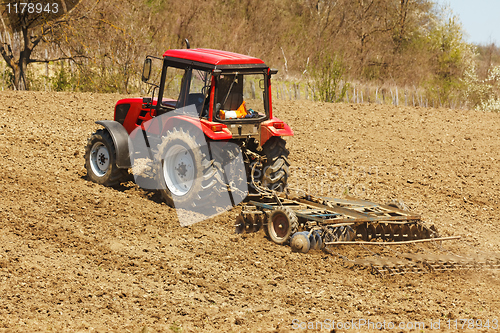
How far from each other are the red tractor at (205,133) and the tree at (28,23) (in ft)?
25.7

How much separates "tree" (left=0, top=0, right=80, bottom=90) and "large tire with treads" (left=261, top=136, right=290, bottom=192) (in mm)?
9245

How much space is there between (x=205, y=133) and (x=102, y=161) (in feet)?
7.20

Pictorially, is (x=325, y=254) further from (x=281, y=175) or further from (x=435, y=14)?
(x=435, y=14)

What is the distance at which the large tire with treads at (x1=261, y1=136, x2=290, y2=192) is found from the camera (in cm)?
702

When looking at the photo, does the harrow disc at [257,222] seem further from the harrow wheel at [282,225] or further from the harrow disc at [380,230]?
the harrow disc at [380,230]

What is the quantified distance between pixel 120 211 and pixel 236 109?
210 centimetres

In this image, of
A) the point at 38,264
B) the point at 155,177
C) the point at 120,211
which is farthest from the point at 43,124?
the point at 38,264

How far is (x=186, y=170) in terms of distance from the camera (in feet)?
22.8

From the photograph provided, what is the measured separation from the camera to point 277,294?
496 centimetres

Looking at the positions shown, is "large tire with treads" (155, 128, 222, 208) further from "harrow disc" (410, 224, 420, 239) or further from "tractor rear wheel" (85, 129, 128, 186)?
"harrow disc" (410, 224, 420, 239)

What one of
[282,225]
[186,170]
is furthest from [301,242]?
[186,170]

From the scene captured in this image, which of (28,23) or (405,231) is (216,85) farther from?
(28,23)

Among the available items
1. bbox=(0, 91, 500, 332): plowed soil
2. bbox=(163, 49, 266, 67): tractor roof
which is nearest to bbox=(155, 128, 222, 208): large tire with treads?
bbox=(0, 91, 500, 332): plowed soil

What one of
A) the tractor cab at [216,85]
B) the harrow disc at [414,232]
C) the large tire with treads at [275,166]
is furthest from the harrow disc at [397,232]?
the tractor cab at [216,85]
